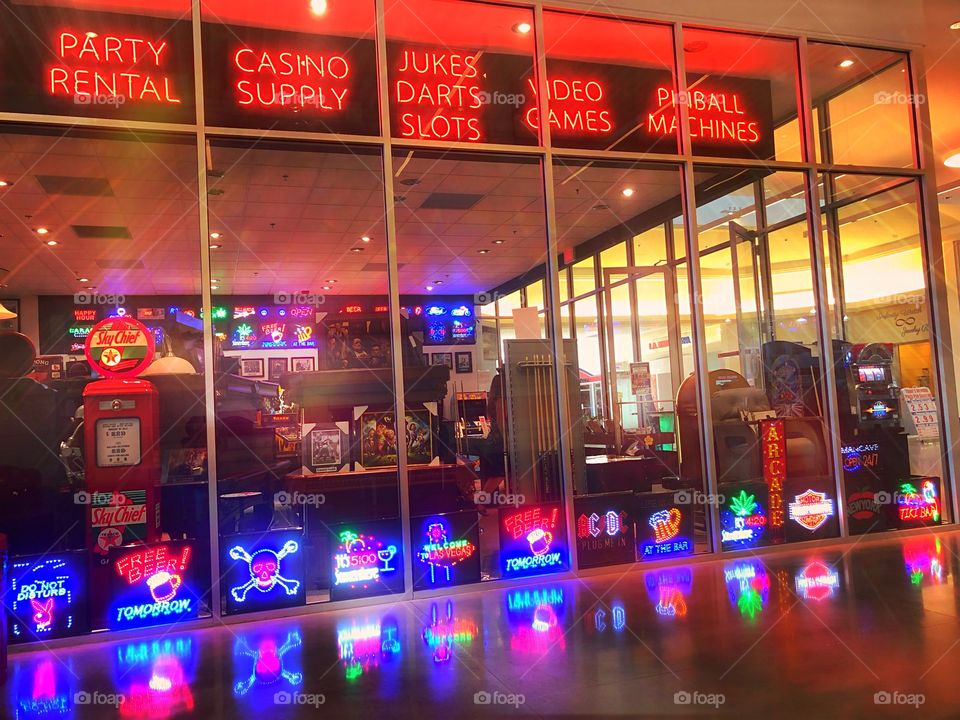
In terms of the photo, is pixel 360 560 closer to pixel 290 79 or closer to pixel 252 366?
pixel 290 79

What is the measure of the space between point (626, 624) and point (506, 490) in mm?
2312

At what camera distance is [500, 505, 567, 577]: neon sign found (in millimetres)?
5348

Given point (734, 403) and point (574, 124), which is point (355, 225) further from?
point (734, 403)

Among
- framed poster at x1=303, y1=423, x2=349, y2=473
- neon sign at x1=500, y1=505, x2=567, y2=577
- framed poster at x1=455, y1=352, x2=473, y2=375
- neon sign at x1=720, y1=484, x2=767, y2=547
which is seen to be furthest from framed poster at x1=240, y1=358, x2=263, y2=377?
neon sign at x1=720, y1=484, x2=767, y2=547

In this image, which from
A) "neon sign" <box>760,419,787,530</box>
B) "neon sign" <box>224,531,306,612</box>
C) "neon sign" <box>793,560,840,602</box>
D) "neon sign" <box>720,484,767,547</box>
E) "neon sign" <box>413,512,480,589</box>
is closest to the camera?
"neon sign" <box>793,560,840,602</box>

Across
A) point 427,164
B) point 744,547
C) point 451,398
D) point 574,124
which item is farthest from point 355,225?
point 744,547

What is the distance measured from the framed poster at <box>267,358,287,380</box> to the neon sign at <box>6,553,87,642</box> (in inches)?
224

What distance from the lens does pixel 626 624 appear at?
4.18 meters

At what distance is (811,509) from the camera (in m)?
6.16

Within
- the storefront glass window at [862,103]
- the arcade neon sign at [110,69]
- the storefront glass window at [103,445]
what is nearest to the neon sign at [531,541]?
the storefront glass window at [103,445]

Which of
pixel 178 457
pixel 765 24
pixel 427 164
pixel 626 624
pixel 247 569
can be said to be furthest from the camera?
pixel 427 164

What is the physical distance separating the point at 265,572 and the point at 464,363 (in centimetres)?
443

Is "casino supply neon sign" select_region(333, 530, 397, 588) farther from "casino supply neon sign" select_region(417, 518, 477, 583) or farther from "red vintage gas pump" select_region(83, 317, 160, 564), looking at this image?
"red vintage gas pump" select_region(83, 317, 160, 564)

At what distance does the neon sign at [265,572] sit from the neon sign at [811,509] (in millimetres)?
4033
